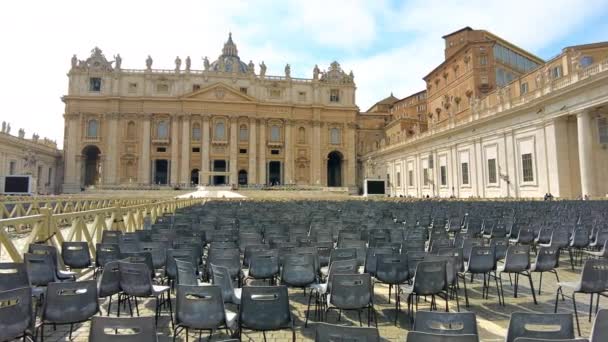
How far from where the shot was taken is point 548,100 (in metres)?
26.7

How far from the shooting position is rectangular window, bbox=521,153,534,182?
2942 cm

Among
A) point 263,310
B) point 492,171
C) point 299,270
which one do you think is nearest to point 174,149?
point 492,171

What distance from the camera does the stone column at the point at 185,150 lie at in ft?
203

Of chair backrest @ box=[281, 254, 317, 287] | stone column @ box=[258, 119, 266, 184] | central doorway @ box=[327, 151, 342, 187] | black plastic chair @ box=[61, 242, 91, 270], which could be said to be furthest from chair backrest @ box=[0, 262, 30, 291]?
central doorway @ box=[327, 151, 342, 187]

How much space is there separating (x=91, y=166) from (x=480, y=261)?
7481cm

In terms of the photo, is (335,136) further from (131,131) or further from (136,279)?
(136,279)

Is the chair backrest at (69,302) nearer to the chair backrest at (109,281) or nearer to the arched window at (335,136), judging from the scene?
the chair backrest at (109,281)

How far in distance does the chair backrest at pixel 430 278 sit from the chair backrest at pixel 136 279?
3831 millimetres

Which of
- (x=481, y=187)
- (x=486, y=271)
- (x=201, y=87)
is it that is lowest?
(x=486, y=271)

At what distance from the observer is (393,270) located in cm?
575

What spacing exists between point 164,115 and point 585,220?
6271 cm

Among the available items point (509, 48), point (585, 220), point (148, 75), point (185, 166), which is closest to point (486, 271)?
point (585, 220)

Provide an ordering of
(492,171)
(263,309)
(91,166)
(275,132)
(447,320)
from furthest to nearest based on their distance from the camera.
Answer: (91,166) → (275,132) → (492,171) → (263,309) → (447,320)

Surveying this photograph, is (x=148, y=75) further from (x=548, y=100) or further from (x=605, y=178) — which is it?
(x=605, y=178)
